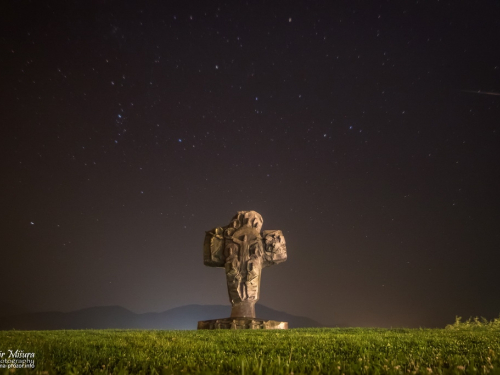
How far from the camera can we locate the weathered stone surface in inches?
522

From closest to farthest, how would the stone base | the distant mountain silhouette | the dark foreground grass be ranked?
the dark foreground grass < the stone base < the distant mountain silhouette

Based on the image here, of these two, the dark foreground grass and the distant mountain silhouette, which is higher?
the dark foreground grass

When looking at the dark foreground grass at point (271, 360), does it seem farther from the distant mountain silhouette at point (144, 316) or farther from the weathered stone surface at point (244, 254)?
the distant mountain silhouette at point (144, 316)

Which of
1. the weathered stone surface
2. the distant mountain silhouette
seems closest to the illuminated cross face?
the weathered stone surface

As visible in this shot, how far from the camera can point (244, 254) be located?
536 inches

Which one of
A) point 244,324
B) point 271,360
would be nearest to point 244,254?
point 244,324

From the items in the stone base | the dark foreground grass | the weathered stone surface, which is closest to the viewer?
the dark foreground grass

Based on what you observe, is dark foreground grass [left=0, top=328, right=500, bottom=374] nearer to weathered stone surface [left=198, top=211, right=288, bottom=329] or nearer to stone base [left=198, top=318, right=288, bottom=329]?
stone base [left=198, top=318, right=288, bottom=329]

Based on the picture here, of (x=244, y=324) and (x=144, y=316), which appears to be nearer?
(x=244, y=324)

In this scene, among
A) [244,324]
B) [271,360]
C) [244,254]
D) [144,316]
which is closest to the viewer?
[271,360]

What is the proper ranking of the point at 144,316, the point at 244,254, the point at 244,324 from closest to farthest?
the point at 244,324 < the point at 244,254 < the point at 144,316

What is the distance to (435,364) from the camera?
3.22 meters

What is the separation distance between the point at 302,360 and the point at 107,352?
89.9 inches

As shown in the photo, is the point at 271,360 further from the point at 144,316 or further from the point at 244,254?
the point at 144,316
